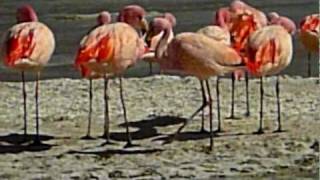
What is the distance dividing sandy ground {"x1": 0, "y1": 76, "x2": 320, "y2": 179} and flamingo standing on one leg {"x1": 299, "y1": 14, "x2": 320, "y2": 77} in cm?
41

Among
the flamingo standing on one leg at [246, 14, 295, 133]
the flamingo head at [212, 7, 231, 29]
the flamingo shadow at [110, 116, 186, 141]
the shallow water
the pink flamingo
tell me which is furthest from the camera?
the shallow water

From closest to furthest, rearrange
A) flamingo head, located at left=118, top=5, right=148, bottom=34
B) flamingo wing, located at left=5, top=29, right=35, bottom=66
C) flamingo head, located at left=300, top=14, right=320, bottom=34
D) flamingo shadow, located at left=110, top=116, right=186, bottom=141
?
flamingo wing, located at left=5, top=29, right=35, bottom=66 < flamingo shadow, located at left=110, top=116, right=186, bottom=141 < flamingo head, located at left=118, top=5, right=148, bottom=34 < flamingo head, located at left=300, top=14, right=320, bottom=34

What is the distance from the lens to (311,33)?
11914 mm

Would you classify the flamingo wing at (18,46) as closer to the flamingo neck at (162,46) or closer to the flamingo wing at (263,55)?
the flamingo neck at (162,46)

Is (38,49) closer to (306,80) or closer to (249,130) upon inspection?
(249,130)

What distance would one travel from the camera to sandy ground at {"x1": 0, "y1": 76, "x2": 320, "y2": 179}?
832 cm

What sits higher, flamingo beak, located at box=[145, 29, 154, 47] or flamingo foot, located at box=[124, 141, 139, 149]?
flamingo beak, located at box=[145, 29, 154, 47]

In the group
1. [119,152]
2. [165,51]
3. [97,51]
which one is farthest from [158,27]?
[119,152]

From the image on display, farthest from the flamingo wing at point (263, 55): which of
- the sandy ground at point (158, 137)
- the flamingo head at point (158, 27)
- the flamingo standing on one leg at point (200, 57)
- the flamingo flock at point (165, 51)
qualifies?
the flamingo head at point (158, 27)

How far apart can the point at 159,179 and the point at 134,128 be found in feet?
7.28

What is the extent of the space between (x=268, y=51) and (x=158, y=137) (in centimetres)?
120

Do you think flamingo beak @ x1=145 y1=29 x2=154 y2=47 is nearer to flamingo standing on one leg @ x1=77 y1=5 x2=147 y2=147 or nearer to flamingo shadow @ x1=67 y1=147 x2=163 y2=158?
flamingo standing on one leg @ x1=77 y1=5 x2=147 y2=147

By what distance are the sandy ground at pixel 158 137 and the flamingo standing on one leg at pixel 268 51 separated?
565 millimetres

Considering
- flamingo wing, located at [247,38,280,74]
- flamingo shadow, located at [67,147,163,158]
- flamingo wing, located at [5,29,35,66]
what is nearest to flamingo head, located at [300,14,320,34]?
flamingo wing, located at [247,38,280,74]
